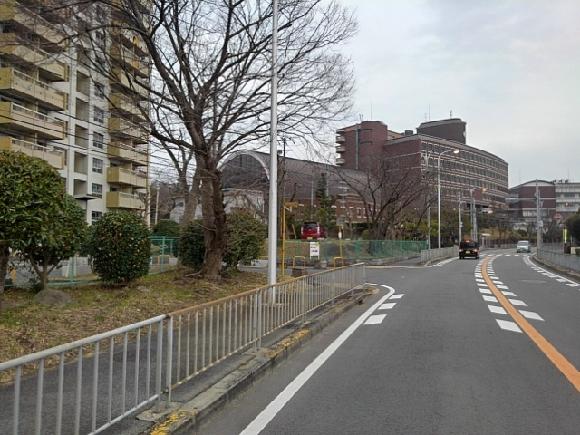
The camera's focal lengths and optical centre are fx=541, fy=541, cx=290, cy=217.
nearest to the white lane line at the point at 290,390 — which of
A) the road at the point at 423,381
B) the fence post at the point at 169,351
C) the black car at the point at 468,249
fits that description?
the road at the point at 423,381

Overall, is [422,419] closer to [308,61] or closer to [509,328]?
[509,328]

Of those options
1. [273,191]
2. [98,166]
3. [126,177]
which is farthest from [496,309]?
[126,177]

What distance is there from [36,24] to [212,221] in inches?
259

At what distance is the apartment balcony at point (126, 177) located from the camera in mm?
47938

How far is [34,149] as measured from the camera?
118 ft

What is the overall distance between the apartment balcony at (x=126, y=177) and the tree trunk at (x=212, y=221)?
34.5m

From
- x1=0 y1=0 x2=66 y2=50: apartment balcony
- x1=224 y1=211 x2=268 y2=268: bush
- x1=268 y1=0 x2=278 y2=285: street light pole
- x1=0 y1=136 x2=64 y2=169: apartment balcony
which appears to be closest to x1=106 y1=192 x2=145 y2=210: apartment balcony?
x1=0 y1=136 x2=64 y2=169: apartment balcony

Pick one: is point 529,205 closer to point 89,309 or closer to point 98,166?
point 98,166

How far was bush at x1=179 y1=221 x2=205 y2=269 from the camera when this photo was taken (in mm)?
17219

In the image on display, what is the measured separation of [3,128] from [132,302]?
28916 millimetres

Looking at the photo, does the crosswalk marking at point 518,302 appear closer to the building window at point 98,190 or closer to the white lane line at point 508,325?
the white lane line at point 508,325

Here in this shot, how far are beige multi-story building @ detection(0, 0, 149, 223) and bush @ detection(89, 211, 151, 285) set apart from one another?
1.11m

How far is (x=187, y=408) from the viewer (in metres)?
5.06

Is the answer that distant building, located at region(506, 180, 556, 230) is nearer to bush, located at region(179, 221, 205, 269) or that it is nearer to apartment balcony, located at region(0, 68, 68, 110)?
apartment balcony, located at region(0, 68, 68, 110)
